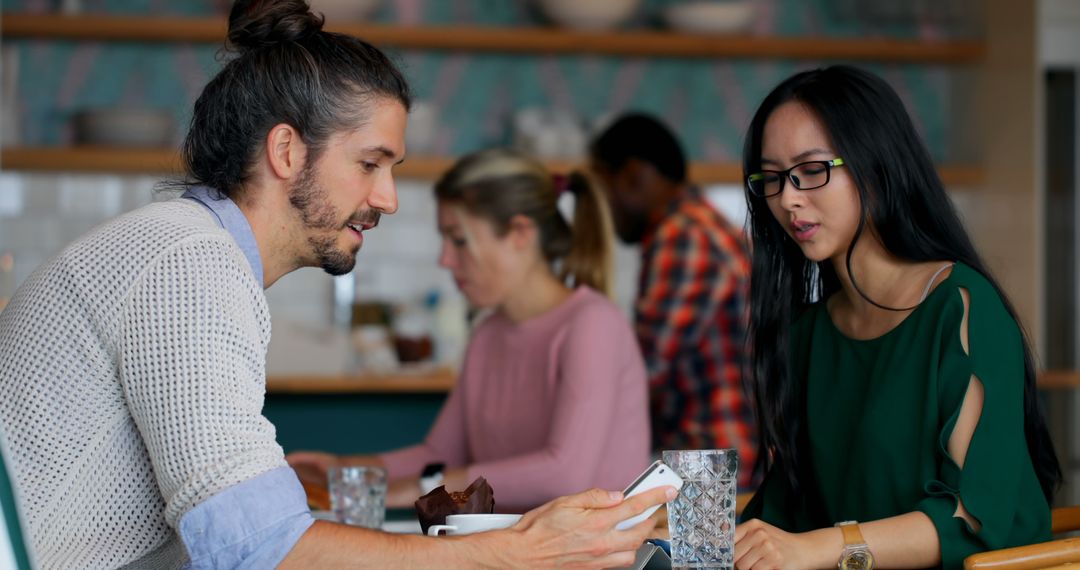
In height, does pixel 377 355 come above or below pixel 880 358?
below

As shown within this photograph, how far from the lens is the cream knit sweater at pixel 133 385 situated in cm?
139

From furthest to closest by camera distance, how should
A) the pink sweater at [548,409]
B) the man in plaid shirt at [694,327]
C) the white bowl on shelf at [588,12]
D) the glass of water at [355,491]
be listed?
1. the white bowl on shelf at [588,12]
2. the man in plaid shirt at [694,327]
3. the pink sweater at [548,409]
4. the glass of water at [355,491]

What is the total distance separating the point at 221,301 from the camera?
1.43m

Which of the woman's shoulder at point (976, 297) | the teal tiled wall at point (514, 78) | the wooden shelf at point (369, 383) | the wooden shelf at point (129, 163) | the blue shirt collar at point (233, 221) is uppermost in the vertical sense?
the teal tiled wall at point (514, 78)

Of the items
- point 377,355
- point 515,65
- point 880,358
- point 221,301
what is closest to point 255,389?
A: point 221,301

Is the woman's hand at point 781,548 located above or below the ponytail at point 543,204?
below

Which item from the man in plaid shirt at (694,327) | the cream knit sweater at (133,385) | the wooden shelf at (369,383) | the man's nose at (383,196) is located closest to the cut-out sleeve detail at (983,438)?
the man's nose at (383,196)

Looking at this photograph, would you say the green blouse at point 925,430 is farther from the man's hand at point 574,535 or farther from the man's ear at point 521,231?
the man's ear at point 521,231

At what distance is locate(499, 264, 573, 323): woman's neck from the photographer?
283 cm

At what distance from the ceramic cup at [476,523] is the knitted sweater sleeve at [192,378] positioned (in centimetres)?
23

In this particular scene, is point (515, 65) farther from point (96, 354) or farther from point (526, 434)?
point (96, 354)

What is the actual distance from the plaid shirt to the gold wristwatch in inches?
77.5

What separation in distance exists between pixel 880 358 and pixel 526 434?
973mm

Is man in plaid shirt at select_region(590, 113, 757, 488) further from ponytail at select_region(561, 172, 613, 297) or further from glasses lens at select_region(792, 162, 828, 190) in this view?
glasses lens at select_region(792, 162, 828, 190)
